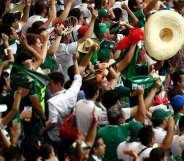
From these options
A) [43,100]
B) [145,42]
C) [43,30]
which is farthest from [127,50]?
[43,100]

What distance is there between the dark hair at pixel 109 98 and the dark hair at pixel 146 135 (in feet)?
2.69

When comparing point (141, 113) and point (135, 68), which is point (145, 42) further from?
point (141, 113)

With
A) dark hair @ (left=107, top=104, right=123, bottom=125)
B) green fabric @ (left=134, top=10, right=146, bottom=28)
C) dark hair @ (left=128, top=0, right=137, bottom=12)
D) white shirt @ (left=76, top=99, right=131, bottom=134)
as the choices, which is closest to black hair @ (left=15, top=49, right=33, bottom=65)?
white shirt @ (left=76, top=99, right=131, bottom=134)

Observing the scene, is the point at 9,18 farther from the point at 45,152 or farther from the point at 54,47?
the point at 45,152

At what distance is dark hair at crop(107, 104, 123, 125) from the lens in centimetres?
1035

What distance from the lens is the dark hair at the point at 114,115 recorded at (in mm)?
10352

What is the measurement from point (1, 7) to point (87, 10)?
1.48m

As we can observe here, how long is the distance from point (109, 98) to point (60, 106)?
1.97 feet

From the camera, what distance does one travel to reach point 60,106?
1079 cm

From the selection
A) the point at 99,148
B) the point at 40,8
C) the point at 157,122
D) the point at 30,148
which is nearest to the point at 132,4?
the point at 40,8

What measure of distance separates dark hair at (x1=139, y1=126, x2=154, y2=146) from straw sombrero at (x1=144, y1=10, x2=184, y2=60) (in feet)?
9.85

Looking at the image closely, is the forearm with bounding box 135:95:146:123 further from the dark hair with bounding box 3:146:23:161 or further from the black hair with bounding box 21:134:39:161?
the dark hair with bounding box 3:146:23:161

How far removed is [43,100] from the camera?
11.1 metres

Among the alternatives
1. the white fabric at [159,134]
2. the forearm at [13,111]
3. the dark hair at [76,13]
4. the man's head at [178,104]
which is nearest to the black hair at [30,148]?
the forearm at [13,111]
